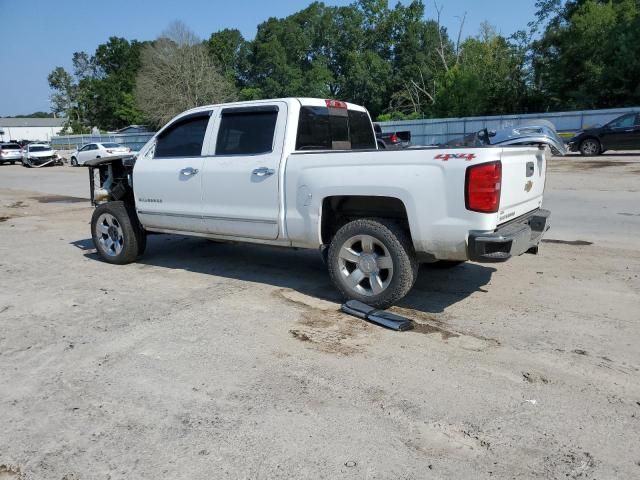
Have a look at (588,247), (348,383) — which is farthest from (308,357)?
(588,247)

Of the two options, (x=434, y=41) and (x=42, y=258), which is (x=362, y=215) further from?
(x=434, y=41)

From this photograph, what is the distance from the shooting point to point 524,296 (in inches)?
209

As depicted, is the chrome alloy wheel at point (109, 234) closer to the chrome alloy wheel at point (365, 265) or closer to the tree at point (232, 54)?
the chrome alloy wheel at point (365, 265)

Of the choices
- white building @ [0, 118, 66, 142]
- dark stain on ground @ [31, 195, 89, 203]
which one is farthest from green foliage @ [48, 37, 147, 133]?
dark stain on ground @ [31, 195, 89, 203]

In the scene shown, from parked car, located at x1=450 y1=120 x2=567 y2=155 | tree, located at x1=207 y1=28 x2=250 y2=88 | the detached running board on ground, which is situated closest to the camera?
the detached running board on ground

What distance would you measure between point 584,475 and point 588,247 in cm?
529

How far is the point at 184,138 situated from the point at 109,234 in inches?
70.6

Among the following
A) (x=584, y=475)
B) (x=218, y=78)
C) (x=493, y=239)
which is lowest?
(x=584, y=475)

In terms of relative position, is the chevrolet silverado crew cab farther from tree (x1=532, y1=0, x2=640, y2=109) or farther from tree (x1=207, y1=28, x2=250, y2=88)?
tree (x1=207, y1=28, x2=250, y2=88)

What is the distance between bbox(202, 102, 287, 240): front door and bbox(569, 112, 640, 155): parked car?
63.2ft

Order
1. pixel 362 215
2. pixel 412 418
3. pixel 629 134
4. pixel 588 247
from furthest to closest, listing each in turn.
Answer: pixel 629 134
pixel 588 247
pixel 362 215
pixel 412 418

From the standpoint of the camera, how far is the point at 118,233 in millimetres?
6969


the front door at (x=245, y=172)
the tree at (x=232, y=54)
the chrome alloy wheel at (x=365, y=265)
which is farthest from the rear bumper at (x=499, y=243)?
the tree at (x=232, y=54)

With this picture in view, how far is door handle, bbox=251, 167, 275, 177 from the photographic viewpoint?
17.6 ft
